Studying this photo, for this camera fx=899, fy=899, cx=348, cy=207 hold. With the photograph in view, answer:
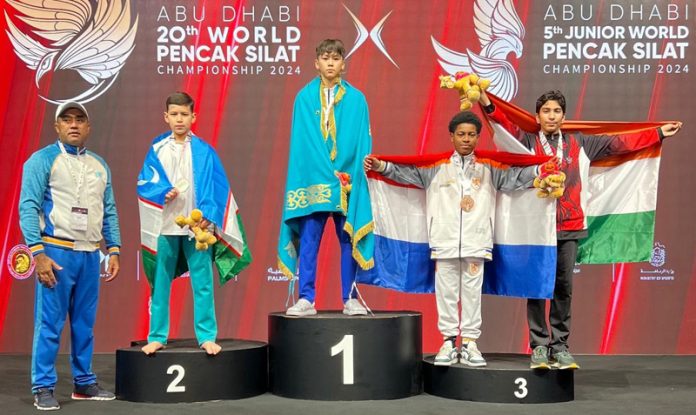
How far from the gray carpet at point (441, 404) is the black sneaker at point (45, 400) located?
0.04 metres

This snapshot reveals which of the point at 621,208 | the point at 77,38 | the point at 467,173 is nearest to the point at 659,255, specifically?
the point at 621,208

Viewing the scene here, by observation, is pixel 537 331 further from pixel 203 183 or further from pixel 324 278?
pixel 324 278

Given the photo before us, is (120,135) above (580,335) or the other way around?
above

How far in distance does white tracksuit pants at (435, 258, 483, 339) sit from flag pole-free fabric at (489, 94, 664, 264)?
70 centimetres

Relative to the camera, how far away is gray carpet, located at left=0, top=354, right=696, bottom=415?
13.2 ft

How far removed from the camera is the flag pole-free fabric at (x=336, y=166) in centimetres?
441

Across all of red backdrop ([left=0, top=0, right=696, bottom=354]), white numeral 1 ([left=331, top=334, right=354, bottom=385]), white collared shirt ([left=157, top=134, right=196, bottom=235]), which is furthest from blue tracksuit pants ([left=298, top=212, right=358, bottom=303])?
red backdrop ([left=0, top=0, right=696, bottom=354])

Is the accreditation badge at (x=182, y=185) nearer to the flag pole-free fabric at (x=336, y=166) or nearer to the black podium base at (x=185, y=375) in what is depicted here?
the flag pole-free fabric at (x=336, y=166)

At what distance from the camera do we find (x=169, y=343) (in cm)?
461

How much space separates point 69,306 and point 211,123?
7.57 ft

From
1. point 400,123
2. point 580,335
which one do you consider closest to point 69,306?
point 400,123

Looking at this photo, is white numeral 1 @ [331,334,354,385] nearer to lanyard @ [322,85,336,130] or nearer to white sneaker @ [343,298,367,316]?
white sneaker @ [343,298,367,316]

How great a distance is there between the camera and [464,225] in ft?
14.2

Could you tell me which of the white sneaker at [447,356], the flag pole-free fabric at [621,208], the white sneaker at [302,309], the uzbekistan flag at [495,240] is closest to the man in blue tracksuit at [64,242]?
the white sneaker at [302,309]
